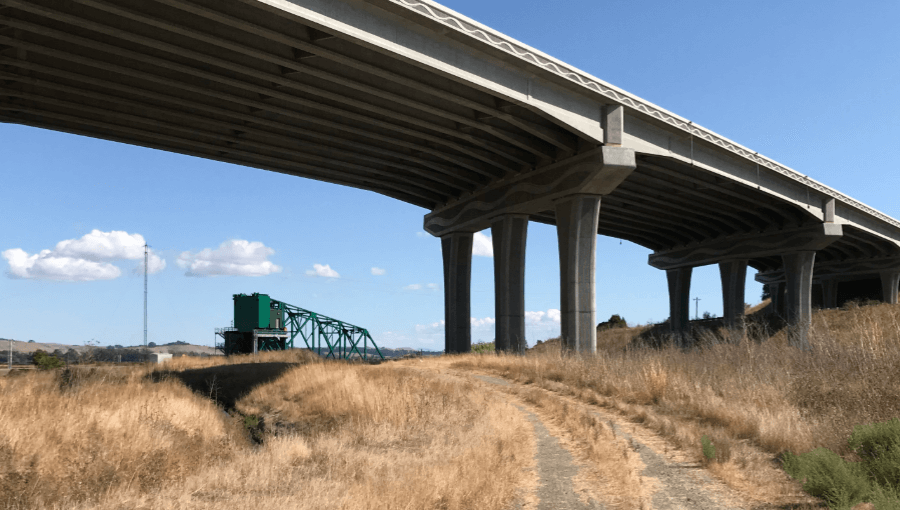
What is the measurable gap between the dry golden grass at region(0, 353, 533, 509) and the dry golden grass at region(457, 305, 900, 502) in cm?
290

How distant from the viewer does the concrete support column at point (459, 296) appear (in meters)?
40.2

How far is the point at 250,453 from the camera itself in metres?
11.1

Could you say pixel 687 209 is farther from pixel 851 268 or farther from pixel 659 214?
pixel 851 268

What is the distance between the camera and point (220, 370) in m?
25.4

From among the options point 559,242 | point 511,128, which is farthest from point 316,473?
point 559,242

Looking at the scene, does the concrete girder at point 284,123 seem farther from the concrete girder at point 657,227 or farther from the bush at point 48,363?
the concrete girder at point 657,227

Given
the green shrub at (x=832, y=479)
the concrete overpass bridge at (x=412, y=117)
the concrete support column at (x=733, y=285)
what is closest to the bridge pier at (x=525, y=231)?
the concrete overpass bridge at (x=412, y=117)

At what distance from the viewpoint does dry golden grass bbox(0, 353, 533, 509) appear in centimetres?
736

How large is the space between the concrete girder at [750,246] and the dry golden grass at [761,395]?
3748 centimetres

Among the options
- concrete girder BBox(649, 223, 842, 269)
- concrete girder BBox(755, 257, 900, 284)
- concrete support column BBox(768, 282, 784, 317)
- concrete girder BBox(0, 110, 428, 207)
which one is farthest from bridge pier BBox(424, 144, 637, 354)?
concrete support column BBox(768, 282, 784, 317)

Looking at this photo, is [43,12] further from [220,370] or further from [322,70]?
[220,370]

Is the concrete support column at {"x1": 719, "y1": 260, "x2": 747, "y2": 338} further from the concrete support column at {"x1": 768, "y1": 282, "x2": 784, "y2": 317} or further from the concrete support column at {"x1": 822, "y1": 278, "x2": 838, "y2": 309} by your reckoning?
the concrete support column at {"x1": 822, "y1": 278, "x2": 838, "y2": 309}

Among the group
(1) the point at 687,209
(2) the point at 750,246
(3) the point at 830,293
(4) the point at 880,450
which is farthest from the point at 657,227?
(4) the point at 880,450

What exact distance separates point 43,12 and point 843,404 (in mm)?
20932
